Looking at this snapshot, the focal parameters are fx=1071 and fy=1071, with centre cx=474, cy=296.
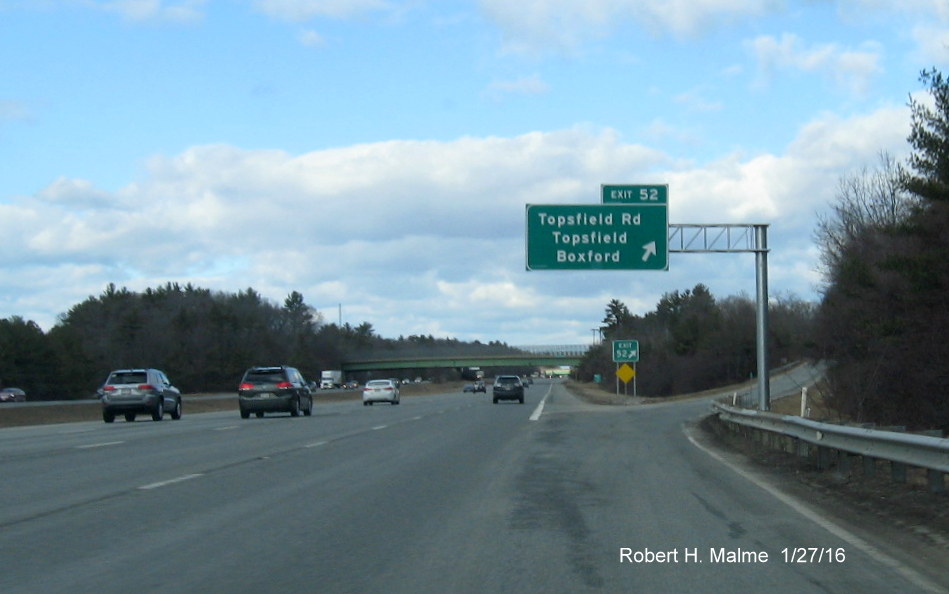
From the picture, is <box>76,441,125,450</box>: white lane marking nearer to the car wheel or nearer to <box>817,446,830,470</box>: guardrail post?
<box>817,446,830,470</box>: guardrail post

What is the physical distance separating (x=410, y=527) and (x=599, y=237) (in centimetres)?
2255

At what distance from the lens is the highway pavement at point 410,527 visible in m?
8.34

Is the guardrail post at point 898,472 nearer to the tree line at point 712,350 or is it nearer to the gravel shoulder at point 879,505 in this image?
the gravel shoulder at point 879,505

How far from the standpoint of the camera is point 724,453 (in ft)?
69.7

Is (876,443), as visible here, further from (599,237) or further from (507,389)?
(507,389)

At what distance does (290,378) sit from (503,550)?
3037cm

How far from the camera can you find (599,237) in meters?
32.6

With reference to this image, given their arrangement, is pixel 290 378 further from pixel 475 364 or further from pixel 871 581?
pixel 475 364

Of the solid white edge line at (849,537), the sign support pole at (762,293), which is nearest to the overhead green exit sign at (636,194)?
the sign support pole at (762,293)

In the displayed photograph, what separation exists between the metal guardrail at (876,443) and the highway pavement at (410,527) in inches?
51.2

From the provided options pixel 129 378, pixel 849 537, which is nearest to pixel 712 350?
pixel 129 378

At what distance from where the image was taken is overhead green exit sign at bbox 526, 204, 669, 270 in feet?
106

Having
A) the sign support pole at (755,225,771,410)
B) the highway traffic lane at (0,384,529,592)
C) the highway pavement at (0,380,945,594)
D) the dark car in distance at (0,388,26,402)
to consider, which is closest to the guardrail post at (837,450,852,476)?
the highway pavement at (0,380,945,594)

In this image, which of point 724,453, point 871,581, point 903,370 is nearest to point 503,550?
point 871,581
